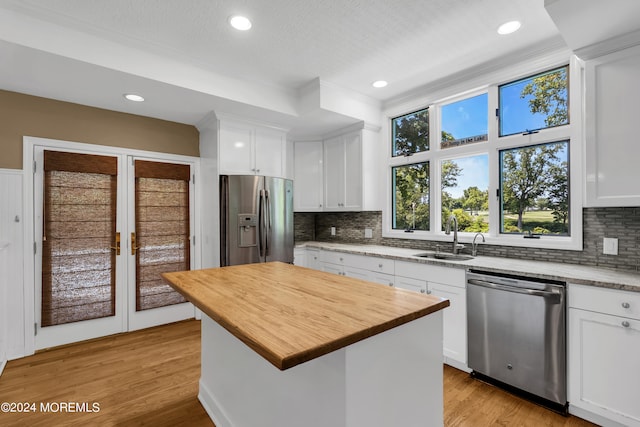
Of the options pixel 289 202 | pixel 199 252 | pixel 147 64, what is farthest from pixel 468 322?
pixel 147 64

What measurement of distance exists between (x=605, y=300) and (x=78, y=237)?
4395 millimetres

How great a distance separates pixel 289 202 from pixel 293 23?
2.02 metres

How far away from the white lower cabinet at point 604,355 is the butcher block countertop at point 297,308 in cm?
123

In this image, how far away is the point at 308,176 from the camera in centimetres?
443

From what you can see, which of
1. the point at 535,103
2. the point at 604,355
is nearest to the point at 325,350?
the point at 604,355

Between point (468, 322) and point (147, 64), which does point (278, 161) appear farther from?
point (468, 322)

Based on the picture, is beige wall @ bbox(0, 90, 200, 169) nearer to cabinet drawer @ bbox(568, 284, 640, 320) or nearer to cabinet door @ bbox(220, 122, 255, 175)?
cabinet door @ bbox(220, 122, 255, 175)

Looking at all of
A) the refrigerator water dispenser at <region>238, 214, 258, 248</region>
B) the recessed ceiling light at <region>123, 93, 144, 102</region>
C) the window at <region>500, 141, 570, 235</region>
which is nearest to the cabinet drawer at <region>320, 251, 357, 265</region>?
the refrigerator water dispenser at <region>238, 214, 258, 248</region>

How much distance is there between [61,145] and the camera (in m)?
3.01

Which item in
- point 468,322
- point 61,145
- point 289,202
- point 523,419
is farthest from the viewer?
point 289,202

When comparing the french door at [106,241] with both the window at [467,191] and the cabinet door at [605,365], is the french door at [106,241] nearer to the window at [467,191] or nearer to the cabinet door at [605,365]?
the window at [467,191]

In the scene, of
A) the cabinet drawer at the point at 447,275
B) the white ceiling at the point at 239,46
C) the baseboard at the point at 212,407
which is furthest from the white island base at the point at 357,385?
the white ceiling at the point at 239,46

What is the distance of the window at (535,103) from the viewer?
8.29 feet

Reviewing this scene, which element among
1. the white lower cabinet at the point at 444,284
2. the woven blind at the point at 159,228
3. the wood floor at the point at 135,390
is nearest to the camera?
the wood floor at the point at 135,390
